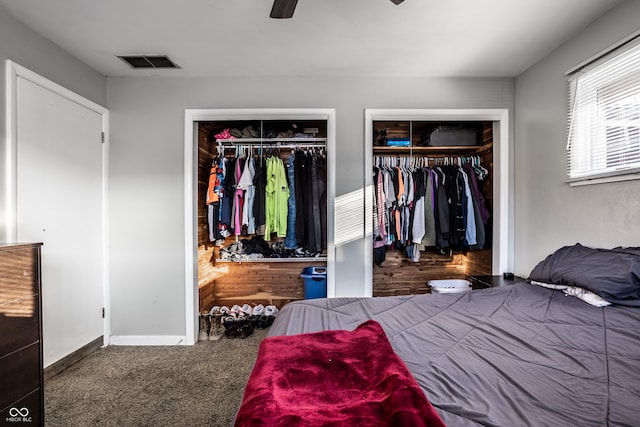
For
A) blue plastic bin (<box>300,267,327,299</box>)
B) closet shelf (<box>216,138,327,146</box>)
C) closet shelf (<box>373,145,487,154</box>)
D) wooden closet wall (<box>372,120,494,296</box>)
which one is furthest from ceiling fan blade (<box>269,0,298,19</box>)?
blue plastic bin (<box>300,267,327,299</box>)

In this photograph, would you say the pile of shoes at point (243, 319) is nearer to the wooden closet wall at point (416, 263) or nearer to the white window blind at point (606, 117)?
the wooden closet wall at point (416, 263)

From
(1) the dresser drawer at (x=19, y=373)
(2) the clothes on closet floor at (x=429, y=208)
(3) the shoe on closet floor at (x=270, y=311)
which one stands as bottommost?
(3) the shoe on closet floor at (x=270, y=311)

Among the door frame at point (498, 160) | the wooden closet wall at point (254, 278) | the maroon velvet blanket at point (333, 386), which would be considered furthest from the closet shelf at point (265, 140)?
the maroon velvet blanket at point (333, 386)

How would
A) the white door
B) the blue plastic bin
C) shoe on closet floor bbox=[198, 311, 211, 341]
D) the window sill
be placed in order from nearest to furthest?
the window sill < the white door < shoe on closet floor bbox=[198, 311, 211, 341] < the blue plastic bin

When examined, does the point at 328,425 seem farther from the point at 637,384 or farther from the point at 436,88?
the point at 436,88

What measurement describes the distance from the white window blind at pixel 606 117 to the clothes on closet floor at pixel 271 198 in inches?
77.9

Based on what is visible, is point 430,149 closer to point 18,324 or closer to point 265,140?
point 265,140

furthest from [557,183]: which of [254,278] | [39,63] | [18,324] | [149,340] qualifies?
[39,63]

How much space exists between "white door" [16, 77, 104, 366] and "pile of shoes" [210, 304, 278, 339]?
3.40 feet

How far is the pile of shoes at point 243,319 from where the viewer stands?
3.02 m

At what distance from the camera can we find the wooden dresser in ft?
4.99

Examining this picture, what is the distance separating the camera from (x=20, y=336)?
5.21 feet

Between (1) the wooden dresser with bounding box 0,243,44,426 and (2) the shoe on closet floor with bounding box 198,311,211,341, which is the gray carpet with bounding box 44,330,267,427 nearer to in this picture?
(2) the shoe on closet floor with bounding box 198,311,211,341

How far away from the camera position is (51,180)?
7.43 ft
